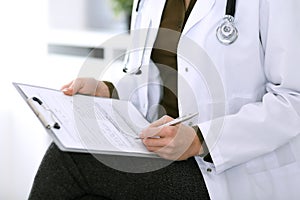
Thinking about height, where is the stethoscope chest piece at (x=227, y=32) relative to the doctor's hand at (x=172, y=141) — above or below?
above

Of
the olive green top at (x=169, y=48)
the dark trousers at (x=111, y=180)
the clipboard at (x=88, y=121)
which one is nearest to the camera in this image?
the clipboard at (x=88, y=121)

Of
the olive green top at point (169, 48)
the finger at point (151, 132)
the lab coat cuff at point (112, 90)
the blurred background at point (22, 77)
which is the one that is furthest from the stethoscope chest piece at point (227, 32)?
the blurred background at point (22, 77)

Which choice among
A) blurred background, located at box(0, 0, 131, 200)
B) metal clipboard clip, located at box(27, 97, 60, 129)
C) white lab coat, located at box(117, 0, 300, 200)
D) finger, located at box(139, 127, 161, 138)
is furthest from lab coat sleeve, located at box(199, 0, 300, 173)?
blurred background, located at box(0, 0, 131, 200)

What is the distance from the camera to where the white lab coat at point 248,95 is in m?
1.08

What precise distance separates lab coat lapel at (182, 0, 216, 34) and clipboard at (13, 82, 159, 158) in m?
0.24

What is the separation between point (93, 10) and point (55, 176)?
2.31 meters

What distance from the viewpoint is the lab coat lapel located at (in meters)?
1.17

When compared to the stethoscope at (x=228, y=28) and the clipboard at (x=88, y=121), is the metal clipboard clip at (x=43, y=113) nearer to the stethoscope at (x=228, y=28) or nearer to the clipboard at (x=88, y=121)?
the clipboard at (x=88, y=121)

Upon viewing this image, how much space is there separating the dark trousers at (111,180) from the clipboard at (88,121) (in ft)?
0.23

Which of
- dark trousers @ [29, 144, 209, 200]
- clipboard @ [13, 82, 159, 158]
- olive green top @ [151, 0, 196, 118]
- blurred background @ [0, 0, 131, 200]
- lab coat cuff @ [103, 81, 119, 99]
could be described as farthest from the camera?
blurred background @ [0, 0, 131, 200]

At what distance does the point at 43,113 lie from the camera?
1060 millimetres

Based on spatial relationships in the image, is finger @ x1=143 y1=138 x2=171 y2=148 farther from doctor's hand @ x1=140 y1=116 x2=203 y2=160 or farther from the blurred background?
the blurred background

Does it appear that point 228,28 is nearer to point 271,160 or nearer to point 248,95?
point 248,95

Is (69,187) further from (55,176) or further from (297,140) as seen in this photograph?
(297,140)
